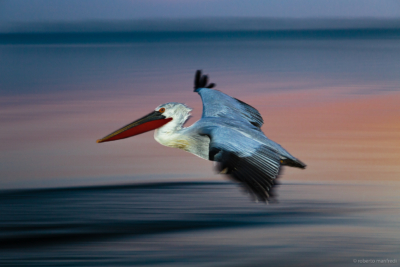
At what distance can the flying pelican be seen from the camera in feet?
19.2

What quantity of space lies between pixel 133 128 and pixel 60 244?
175 centimetres

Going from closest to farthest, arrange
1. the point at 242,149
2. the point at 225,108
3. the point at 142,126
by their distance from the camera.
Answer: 1. the point at 242,149
2. the point at 142,126
3. the point at 225,108

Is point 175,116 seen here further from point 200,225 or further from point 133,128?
point 200,225

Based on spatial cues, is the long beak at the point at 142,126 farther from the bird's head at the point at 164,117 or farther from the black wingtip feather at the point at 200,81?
the black wingtip feather at the point at 200,81

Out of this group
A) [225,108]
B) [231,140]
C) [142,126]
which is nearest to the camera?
[231,140]

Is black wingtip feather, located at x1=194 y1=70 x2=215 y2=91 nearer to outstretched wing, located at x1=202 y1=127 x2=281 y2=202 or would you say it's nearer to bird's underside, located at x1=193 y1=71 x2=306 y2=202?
bird's underside, located at x1=193 y1=71 x2=306 y2=202

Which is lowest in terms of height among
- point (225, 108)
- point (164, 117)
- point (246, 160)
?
point (246, 160)

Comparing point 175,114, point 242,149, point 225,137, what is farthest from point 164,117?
point 242,149

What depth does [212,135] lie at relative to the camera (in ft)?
21.1

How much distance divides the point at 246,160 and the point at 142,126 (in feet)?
6.32

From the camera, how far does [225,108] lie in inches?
303

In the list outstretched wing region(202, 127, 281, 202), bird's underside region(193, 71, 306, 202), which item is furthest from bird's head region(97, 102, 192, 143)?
outstretched wing region(202, 127, 281, 202)

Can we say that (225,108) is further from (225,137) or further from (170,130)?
(225,137)

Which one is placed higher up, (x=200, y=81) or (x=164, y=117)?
(x=200, y=81)
